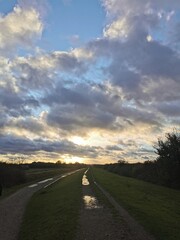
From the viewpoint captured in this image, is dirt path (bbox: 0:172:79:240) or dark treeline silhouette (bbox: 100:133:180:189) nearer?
dirt path (bbox: 0:172:79:240)

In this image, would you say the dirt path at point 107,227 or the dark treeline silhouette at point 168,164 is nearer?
the dirt path at point 107,227

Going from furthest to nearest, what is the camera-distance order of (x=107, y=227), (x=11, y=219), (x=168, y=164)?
1. (x=168, y=164)
2. (x=11, y=219)
3. (x=107, y=227)

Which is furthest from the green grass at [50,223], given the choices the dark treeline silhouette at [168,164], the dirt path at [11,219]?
the dark treeline silhouette at [168,164]

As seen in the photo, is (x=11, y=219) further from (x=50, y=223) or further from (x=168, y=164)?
(x=168, y=164)

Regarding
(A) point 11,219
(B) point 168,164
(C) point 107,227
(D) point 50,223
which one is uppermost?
(B) point 168,164

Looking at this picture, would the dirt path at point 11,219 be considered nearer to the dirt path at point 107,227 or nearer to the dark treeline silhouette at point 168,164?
the dirt path at point 107,227

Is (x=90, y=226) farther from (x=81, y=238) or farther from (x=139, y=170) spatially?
(x=139, y=170)

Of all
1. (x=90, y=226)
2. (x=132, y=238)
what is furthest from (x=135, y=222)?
(x=132, y=238)

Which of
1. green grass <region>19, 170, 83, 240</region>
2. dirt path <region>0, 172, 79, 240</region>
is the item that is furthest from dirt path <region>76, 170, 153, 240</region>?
dirt path <region>0, 172, 79, 240</region>

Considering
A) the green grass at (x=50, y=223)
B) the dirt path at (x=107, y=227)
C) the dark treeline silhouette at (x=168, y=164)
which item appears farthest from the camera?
the dark treeline silhouette at (x=168, y=164)

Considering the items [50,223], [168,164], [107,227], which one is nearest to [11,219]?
[50,223]

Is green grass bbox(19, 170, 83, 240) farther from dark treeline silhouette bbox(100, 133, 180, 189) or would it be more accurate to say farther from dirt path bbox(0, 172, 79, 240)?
dark treeline silhouette bbox(100, 133, 180, 189)

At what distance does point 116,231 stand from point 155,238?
6.53ft

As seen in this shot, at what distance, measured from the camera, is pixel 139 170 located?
8250cm
